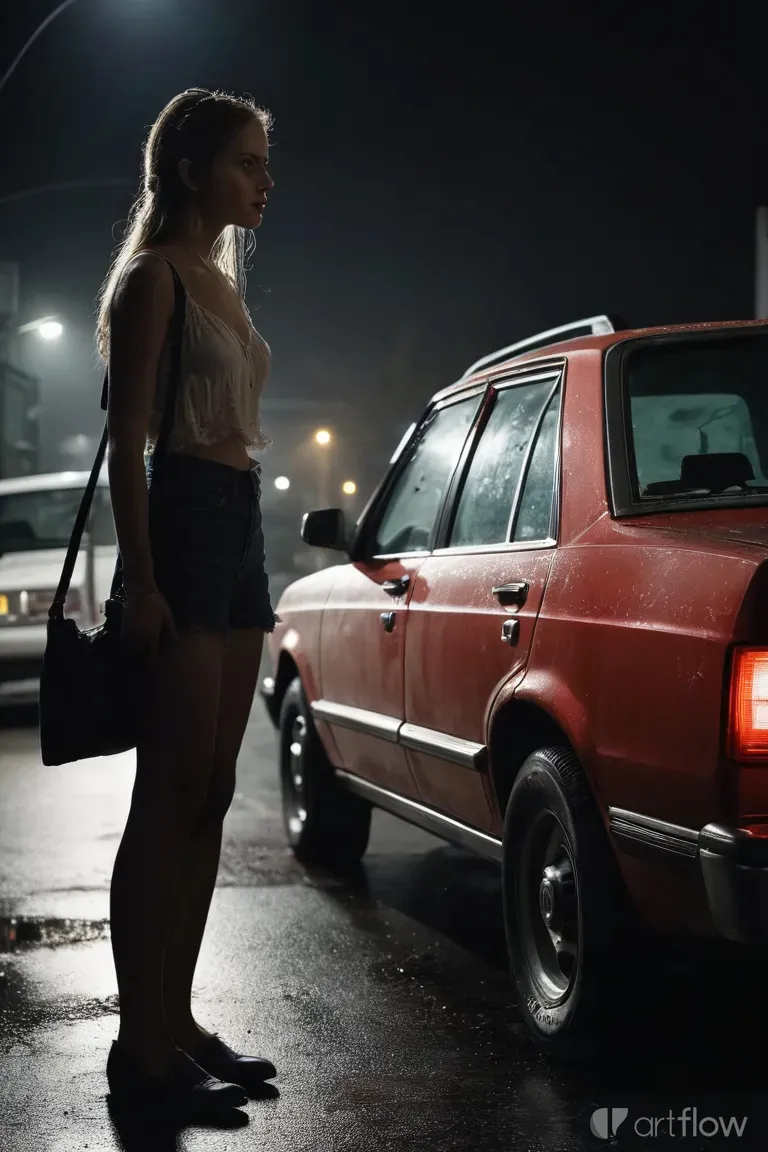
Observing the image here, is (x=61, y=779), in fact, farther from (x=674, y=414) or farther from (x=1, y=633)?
(x=674, y=414)

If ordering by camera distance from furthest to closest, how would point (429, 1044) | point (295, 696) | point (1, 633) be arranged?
1. point (1, 633)
2. point (295, 696)
3. point (429, 1044)

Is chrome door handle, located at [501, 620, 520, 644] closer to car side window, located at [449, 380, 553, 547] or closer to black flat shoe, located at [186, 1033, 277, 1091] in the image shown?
car side window, located at [449, 380, 553, 547]

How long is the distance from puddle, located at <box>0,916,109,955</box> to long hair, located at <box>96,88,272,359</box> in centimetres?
239

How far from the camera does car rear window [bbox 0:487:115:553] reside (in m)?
12.6

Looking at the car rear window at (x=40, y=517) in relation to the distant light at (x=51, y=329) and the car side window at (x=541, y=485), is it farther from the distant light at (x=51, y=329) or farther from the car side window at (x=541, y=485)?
the distant light at (x=51, y=329)

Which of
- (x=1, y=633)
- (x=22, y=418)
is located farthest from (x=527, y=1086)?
(x=22, y=418)

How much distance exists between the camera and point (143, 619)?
10.7ft

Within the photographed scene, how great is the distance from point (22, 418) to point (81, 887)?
50.5 metres

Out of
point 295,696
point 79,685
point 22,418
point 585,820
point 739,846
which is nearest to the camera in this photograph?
point 739,846

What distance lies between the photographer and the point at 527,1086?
11.9 ft

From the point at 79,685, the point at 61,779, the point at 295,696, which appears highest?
the point at 79,685

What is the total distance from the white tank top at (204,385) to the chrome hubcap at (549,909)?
1243mm
